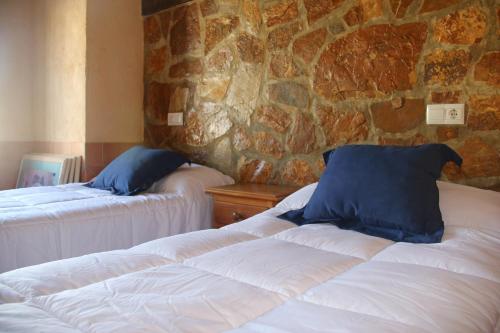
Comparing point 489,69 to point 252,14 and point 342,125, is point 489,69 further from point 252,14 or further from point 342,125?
point 252,14

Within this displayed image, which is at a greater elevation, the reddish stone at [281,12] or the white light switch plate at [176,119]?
the reddish stone at [281,12]

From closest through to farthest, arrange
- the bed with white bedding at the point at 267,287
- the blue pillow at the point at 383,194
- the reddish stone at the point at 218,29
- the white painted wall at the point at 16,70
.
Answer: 1. the bed with white bedding at the point at 267,287
2. the blue pillow at the point at 383,194
3. the reddish stone at the point at 218,29
4. the white painted wall at the point at 16,70

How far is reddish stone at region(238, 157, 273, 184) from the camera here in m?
2.78

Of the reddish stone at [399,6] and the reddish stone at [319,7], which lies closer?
the reddish stone at [399,6]

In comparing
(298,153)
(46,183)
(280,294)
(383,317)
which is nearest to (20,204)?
(46,183)

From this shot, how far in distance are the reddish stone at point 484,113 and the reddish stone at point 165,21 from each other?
235cm

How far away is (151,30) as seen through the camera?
11.5 ft

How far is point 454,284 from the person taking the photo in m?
1.02

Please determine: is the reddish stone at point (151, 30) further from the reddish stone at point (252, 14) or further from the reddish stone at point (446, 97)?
the reddish stone at point (446, 97)

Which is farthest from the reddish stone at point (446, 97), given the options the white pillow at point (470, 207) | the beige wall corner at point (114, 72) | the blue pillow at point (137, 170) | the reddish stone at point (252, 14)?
the beige wall corner at point (114, 72)

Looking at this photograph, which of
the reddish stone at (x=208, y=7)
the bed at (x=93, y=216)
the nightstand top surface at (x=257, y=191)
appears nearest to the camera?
the bed at (x=93, y=216)

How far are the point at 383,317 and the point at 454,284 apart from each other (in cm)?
29

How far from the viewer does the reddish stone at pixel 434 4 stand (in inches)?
79.8


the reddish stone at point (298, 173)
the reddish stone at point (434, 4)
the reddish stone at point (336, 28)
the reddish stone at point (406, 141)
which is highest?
the reddish stone at point (434, 4)
